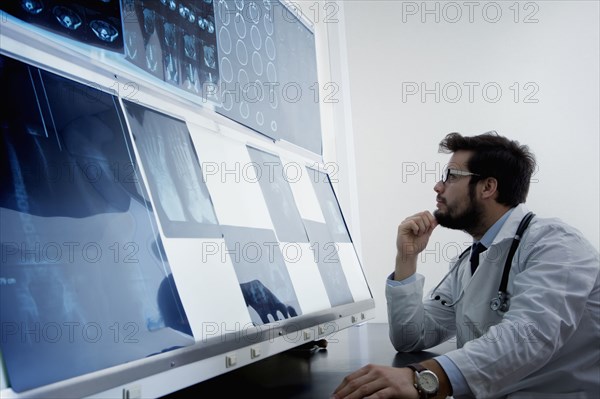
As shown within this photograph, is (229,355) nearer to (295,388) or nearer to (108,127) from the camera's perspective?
(295,388)

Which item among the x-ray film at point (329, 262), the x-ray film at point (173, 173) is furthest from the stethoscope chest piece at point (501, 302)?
the x-ray film at point (173, 173)

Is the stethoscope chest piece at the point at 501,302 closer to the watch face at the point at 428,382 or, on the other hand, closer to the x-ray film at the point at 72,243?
the watch face at the point at 428,382

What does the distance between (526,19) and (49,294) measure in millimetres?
3197

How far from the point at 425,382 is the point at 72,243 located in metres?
0.68

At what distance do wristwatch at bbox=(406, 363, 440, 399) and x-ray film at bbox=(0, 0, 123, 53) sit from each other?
85cm

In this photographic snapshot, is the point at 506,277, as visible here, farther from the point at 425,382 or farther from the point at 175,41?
the point at 175,41

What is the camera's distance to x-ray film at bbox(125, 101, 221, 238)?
1.11 meters

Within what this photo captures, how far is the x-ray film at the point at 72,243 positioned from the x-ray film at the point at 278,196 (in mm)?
582

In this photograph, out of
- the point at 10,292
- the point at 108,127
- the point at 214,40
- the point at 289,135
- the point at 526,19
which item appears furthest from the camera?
the point at 526,19

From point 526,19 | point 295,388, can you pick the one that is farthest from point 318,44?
point 295,388

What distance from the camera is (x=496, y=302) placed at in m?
1.40

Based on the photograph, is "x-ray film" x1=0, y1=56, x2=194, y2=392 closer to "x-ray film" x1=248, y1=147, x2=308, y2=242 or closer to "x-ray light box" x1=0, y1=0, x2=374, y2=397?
"x-ray light box" x1=0, y1=0, x2=374, y2=397

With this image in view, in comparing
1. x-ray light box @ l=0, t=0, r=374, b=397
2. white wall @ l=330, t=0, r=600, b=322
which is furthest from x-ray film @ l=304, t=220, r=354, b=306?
white wall @ l=330, t=0, r=600, b=322

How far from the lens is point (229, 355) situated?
1.14 m
